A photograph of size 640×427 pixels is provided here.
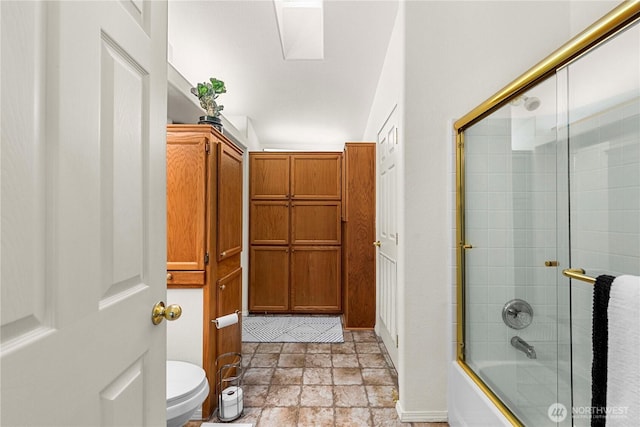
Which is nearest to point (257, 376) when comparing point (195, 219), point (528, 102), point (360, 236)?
point (195, 219)

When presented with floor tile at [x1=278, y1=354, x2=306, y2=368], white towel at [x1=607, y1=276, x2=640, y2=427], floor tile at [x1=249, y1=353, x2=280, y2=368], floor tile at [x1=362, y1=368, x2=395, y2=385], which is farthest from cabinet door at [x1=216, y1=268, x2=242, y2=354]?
white towel at [x1=607, y1=276, x2=640, y2=427]

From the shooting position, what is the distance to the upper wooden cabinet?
3766 mm

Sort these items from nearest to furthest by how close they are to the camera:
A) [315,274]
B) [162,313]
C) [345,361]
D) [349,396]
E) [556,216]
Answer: [162,313] → [556,216] → [349,396] → [345,361] → [315,274]

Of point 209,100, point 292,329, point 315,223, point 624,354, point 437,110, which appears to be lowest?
point 292,329

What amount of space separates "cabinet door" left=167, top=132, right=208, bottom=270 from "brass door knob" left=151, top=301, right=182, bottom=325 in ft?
3.02

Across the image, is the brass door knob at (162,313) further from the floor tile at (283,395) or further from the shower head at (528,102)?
the shower head at (528,102)

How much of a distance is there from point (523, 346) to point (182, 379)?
1621 mm

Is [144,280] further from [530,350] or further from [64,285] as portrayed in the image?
[530,350]

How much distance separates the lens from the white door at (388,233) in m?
2.35

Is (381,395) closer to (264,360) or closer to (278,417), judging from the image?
(278,417)

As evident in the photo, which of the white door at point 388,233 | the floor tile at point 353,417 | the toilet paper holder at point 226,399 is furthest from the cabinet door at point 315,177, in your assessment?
the floor tile at point 353,417

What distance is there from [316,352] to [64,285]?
246 centimetres

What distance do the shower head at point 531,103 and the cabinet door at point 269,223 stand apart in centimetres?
271

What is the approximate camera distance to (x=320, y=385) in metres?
2.19
